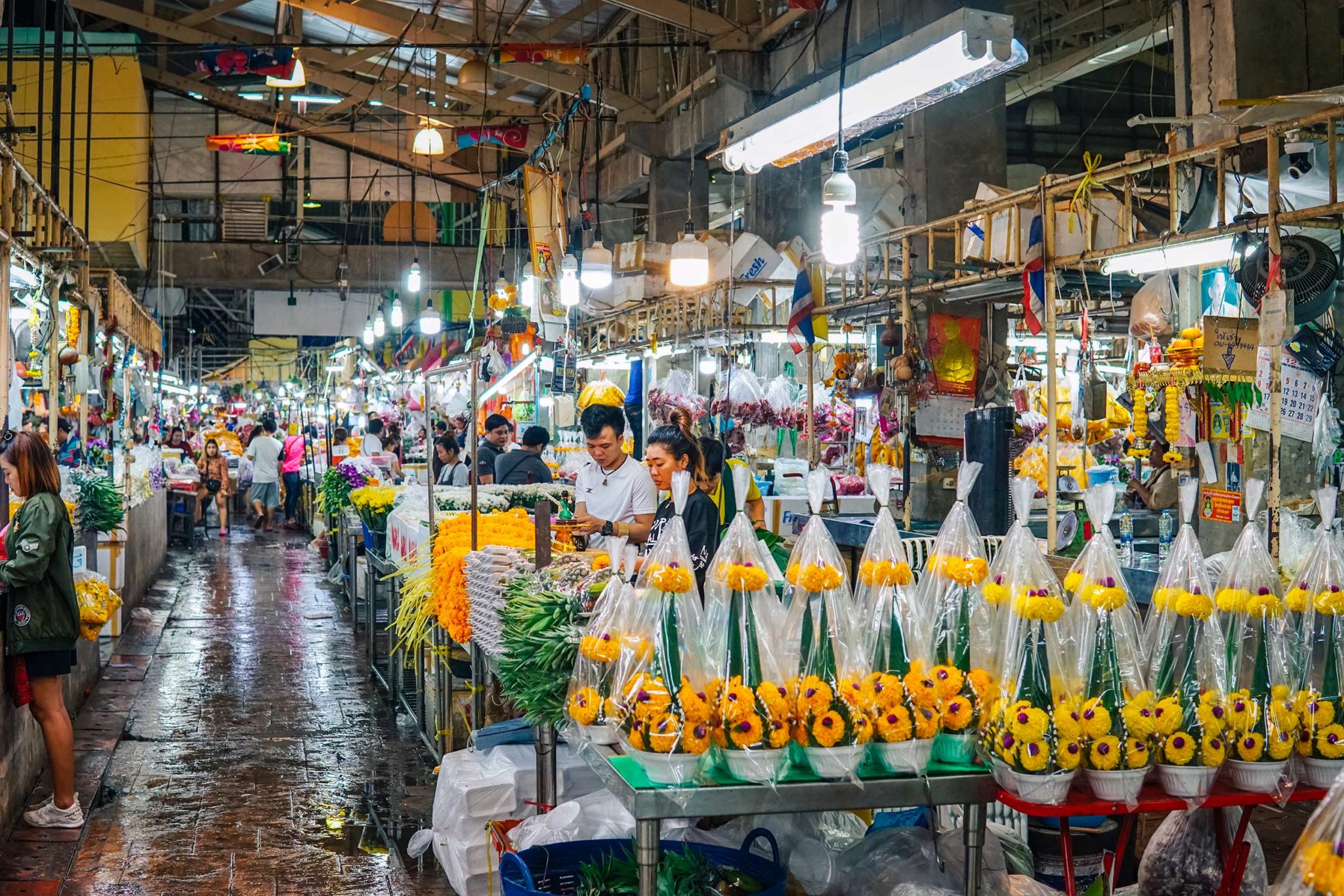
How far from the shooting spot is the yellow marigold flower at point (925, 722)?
310 cm

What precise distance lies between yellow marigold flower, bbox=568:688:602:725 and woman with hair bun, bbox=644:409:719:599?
108 cm

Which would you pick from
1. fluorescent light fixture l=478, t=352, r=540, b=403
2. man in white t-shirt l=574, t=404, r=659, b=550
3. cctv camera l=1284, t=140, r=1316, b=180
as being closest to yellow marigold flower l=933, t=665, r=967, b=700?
man in white t-shirt l=574, t=404, r=659, b=550

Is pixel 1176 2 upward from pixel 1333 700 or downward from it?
upward

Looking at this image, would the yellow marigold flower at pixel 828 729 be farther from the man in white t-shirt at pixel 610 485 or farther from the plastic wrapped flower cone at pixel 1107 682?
the man in white t-shirt at pixel 610 485

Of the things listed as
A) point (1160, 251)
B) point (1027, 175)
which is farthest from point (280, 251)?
point (1160, 251)

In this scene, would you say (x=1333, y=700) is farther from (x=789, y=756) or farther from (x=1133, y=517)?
(x=1133, y=517)

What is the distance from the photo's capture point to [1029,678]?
123 inches

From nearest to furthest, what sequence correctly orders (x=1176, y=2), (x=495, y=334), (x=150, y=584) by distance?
(x=1176, y=2), (x=495, y=334), (x=150, y=584)

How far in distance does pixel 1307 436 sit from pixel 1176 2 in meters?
4.03

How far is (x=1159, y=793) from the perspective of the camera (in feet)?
10.2

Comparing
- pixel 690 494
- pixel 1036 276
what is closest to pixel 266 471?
pixel 1036 276

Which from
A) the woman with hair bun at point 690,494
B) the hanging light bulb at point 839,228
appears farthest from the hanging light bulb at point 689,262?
the hanging light bulb at point 839,228

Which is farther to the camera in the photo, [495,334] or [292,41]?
[292,41]

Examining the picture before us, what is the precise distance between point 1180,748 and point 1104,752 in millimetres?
203
